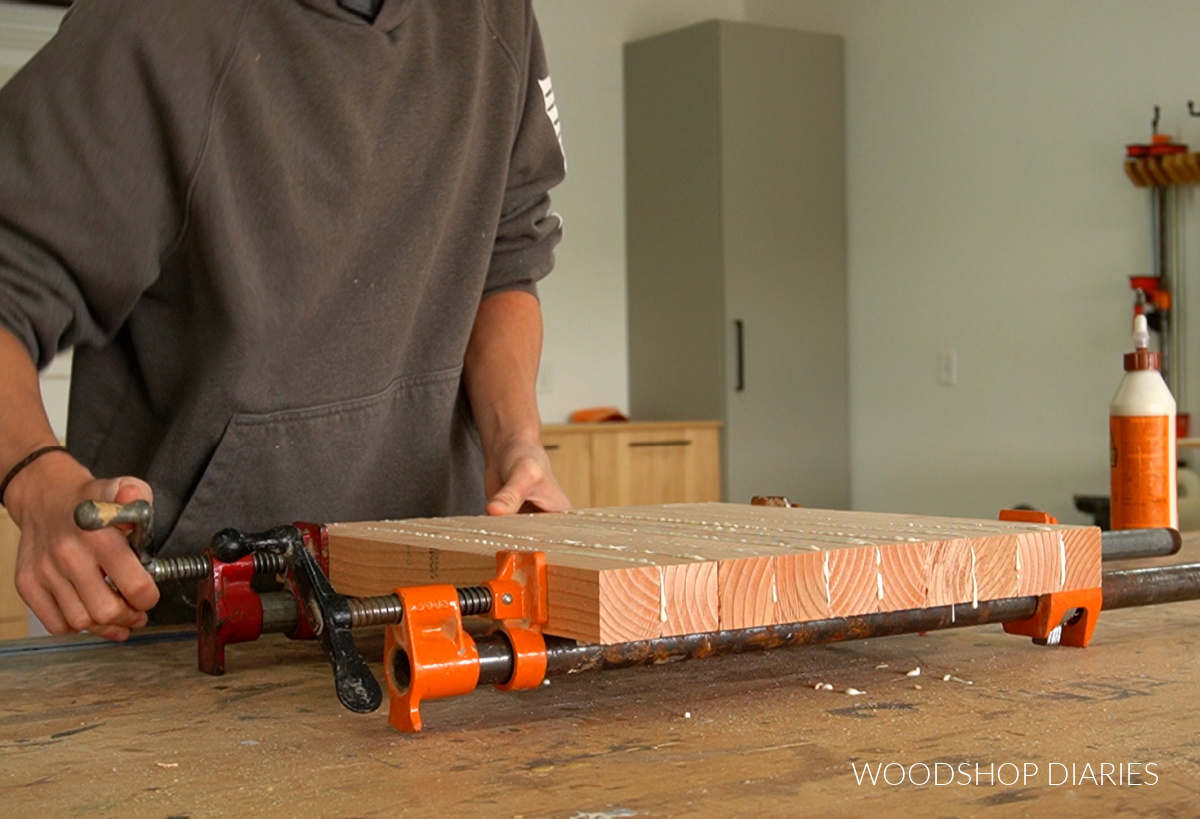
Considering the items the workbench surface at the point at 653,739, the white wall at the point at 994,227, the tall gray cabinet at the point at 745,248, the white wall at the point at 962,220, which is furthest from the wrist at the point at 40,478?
the tall gray cabinet at the point at 745,248

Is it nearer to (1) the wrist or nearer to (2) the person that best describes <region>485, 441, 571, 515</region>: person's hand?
(2) the person

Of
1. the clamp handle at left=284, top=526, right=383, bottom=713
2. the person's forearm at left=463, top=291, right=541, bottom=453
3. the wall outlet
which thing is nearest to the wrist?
the clamp handle at left=284, top=526, right=383, bottom=713

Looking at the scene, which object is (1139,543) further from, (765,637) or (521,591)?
(521,591)

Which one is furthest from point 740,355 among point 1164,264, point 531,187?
point 531,187

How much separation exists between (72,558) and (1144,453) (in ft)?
3.58

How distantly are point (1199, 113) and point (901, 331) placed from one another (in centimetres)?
137

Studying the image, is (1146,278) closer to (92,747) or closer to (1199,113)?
(1199,113)

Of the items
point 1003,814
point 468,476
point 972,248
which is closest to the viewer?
point 1003,814

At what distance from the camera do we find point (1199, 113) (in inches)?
153

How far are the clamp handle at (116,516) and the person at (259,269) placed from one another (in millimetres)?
50

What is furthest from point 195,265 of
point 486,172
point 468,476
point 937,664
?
point 937,664

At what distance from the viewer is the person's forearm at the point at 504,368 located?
1.55 m

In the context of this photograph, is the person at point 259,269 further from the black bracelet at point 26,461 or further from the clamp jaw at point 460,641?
the clamp jaw at point 460,641

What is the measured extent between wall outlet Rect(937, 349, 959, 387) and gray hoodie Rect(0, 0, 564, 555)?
11.2ft
